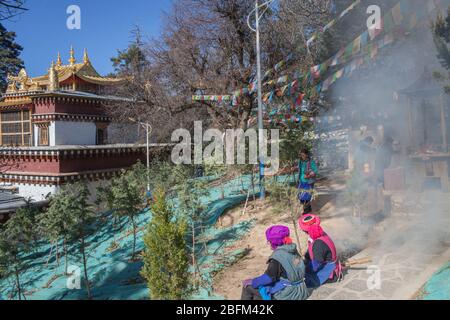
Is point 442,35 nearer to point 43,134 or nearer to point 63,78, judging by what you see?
point 43,134

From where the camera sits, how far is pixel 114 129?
1010 inches

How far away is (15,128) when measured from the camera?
24.4m

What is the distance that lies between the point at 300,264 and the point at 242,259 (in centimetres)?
358

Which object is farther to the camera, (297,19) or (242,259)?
(297,19)

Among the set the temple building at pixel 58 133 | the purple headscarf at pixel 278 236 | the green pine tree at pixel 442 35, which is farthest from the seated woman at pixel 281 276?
the temple building at pixel 58 133

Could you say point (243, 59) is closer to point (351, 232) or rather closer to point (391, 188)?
point (391, 188)

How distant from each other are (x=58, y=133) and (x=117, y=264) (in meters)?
15.1

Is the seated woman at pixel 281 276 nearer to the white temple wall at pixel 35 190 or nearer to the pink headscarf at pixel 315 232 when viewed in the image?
the pink headscarf at pixel 315 232

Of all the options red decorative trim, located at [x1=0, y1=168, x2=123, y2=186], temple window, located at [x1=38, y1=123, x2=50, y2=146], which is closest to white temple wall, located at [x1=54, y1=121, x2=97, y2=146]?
temple window, located at [x1=38, y1=123, x2=50, y2=146]

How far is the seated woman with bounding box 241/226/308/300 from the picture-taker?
439cm
